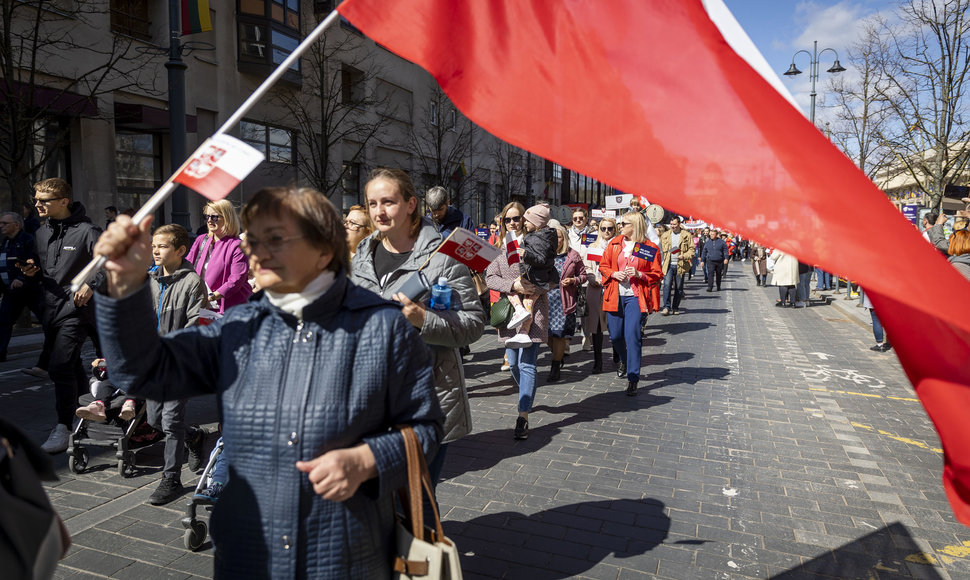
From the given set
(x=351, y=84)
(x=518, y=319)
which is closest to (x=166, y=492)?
(x=518, y=319)

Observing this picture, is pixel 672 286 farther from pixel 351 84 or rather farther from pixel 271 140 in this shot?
pixel 351 84

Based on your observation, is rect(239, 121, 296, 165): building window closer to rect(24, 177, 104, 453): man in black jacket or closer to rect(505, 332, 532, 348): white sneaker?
rect(24, 177, 104, 453): man in black jacket

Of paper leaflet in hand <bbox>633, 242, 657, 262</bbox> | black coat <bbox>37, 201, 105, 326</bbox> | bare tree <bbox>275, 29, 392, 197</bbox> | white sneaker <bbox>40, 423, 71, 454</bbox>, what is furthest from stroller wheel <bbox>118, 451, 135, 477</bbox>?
bare tree <bbox>275, 29, 392, 197</bbox>

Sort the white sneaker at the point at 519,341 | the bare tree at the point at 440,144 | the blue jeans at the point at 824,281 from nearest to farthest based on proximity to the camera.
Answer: the white sneaker at the point at 519,341 → the blue jeans at the point at 824,281 → the bare tree at the point at 440,144

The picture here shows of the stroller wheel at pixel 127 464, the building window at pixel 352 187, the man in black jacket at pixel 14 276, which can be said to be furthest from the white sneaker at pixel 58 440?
the building window at pixel 352 187

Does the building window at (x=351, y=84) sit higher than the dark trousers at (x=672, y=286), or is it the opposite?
the building window at (x=351, y=84)

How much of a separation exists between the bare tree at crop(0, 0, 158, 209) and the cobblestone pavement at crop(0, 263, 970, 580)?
4.86 metres

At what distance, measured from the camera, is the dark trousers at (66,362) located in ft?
18.2

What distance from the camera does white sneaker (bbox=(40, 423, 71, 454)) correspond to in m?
5.49

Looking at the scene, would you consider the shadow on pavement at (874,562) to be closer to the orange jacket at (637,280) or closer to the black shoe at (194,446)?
the black shoe at (194,446)

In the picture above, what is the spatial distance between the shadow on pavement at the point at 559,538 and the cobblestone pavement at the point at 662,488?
12 mm

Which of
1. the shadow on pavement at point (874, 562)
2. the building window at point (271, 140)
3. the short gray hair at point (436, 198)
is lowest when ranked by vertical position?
the shadow on pavement at point (874, 562)

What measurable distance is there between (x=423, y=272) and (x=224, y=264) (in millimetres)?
3117

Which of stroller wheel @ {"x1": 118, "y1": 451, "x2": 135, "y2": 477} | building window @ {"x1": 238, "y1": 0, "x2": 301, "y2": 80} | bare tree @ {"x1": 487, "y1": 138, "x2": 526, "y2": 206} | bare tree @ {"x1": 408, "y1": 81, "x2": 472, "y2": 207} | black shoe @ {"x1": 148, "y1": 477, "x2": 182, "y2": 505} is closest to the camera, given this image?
black shoe @ {"x1": 148, "y1": 477, "x2": 182, "y2": 505}
